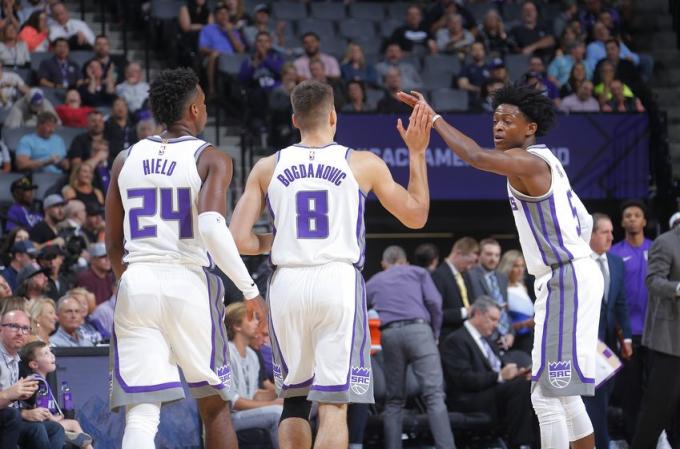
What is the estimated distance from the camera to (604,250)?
10445 mm

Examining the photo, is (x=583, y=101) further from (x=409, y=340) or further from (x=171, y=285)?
(x=171, y=285)

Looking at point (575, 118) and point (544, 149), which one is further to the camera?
point (575, 118)

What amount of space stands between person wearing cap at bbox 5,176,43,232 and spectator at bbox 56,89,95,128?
1917 millimetres

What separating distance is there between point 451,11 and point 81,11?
16.8 ft

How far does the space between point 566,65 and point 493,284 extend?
5.72 m

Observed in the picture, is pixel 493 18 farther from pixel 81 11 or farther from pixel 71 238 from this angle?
pixel 71 238

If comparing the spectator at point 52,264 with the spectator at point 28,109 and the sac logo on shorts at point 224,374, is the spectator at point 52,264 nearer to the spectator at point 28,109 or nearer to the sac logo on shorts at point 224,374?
the spectator at point 28,109

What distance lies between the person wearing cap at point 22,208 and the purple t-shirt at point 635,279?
5669mm

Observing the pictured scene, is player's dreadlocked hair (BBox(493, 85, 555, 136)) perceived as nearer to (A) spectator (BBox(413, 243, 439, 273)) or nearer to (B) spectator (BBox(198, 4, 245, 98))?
(A) spectator (BBox(413, 243, 439, 273))

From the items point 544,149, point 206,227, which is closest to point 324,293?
point 206,227

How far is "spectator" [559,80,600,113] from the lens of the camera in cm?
1605

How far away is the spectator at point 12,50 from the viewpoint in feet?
50.1

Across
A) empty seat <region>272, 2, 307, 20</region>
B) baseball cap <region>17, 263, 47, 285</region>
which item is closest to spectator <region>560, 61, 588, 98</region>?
empty seat <region>272, 2, 307, 20</region>

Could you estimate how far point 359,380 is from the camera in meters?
6.45
